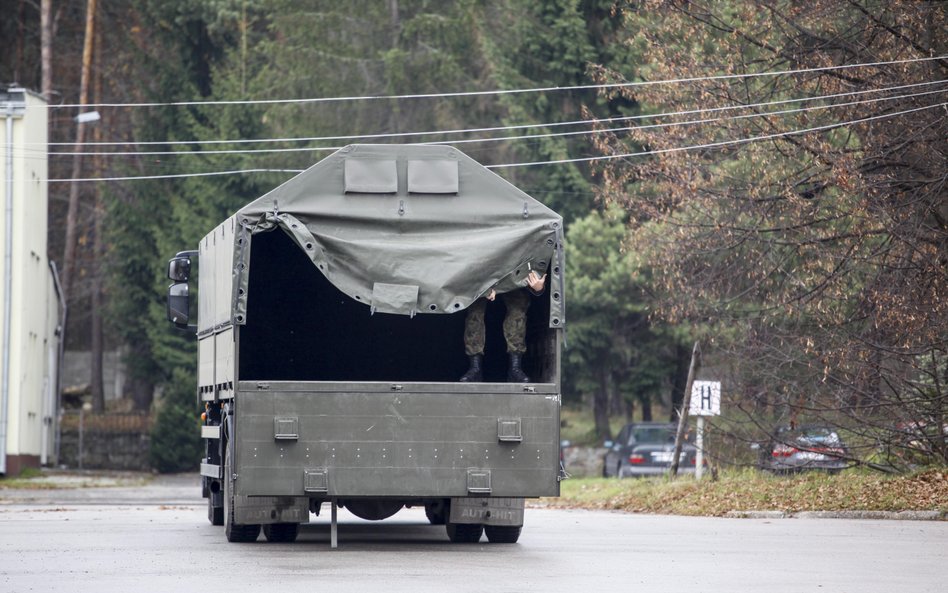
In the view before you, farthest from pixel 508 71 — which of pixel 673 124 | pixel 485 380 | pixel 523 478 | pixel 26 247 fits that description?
pixel 523 478

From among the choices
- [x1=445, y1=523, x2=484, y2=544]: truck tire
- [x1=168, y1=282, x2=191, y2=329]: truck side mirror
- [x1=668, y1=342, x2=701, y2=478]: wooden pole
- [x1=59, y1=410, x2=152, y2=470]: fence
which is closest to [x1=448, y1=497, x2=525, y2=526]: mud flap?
[x1=445, y1=523, x2=484, y2=544]: truck tire

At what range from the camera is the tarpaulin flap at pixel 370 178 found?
45.8 feet

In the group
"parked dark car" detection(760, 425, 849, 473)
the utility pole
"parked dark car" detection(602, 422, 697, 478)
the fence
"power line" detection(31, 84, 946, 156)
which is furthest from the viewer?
the utility pole

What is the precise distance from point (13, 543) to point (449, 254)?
222 inches

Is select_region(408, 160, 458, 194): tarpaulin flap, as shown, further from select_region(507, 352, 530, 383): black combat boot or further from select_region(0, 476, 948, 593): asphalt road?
select_region(0, 476, 948, 593): asphalt road

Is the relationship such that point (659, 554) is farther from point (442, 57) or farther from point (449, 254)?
point (442, 57)

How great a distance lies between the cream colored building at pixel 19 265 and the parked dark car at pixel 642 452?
14228 millimetres

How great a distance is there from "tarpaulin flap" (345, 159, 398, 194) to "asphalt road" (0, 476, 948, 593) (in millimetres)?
3406

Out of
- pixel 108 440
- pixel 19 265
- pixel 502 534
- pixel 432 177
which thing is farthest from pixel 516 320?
pixel 108 440

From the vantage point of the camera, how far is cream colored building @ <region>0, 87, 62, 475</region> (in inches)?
1366

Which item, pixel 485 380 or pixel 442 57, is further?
pixel 442 57

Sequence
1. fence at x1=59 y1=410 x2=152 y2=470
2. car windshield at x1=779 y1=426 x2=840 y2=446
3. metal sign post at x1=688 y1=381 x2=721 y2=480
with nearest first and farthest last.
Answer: car windshield at x1=779 y1=426 x2=840 y2=446 < metal sign post at x1=688 y1=381 x2=721 y2=480 < fence at x1=59 y1=410 x2=152 y2=470

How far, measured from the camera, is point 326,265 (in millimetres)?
13719

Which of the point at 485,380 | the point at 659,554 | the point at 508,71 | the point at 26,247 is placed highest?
the point at 508,71
